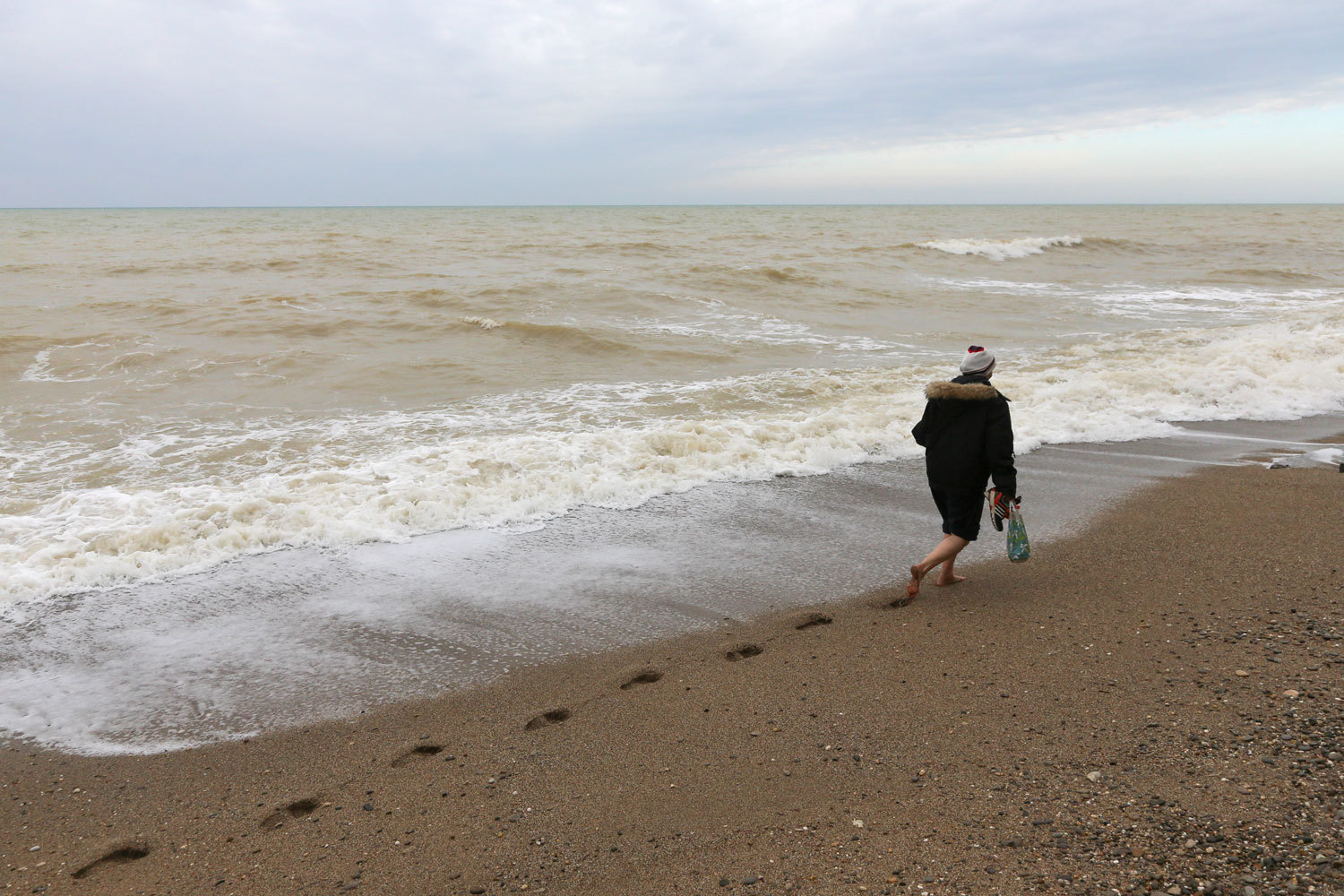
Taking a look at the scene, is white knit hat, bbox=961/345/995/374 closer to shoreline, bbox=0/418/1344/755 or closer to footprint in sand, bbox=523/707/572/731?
shoreline, bbox=0/418/1344/755

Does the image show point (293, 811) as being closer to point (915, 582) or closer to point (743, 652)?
point (743, 652)

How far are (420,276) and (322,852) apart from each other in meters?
20.9

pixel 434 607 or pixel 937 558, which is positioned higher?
pixel 937 558

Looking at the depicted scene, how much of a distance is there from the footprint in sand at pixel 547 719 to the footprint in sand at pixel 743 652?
2.89ft

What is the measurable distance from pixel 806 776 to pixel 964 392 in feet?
7.92

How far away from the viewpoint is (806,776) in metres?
3.03

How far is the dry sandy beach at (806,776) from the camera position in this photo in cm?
256

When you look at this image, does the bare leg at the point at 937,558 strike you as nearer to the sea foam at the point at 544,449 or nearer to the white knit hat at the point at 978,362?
the white knit hat at the point at 978,362

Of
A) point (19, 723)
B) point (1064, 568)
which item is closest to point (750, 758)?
point (1064, 568)

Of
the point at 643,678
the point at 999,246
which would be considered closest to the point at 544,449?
the point at 643,678

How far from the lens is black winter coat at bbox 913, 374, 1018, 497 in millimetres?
4477

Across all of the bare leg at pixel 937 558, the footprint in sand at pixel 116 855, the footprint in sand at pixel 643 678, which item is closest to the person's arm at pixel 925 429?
the bare leg at pixel 937 558

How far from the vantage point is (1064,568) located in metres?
4.95

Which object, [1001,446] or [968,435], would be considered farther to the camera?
[968,435]
